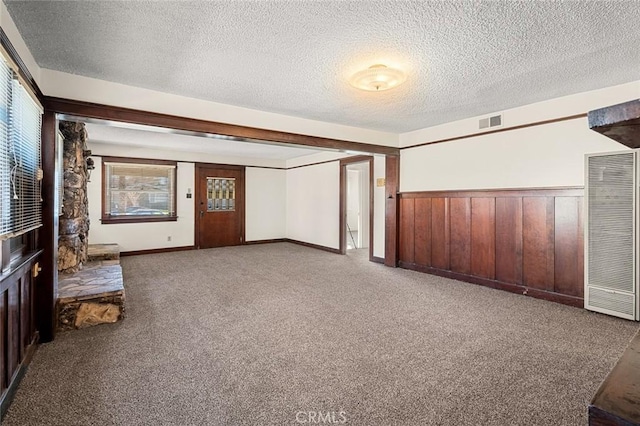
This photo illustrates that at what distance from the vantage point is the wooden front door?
25.2 ft

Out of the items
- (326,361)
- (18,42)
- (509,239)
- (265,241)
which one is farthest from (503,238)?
(265,241)

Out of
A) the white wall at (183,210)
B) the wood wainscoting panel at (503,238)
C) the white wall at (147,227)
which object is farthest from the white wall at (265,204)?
the wood wainscoting panel at (503,238)

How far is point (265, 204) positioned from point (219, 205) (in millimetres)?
1249

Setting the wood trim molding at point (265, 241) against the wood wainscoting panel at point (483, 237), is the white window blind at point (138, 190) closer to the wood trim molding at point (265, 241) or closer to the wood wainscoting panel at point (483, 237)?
the wood trim molding at point (265, 241)

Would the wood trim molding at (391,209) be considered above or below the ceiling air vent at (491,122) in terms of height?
below

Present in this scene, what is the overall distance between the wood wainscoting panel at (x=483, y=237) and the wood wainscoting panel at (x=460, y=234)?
0.21ft

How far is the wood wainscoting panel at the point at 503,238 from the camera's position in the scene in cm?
365

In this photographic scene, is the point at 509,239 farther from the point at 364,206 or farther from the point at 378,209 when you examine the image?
the point at 364,206

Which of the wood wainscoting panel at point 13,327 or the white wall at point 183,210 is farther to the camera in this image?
the white wall at point 183,210

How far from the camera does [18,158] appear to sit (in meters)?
2.04

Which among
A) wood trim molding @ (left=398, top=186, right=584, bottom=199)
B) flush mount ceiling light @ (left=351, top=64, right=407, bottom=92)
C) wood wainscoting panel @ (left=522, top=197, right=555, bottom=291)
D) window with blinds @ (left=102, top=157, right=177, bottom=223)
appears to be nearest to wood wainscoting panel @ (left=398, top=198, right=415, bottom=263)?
wood trim molding @ (left=398, top=186, right=584, bottom=199)

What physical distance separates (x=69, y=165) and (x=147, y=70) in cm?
215

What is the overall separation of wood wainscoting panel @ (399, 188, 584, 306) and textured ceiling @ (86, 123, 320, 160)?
2.44 metres

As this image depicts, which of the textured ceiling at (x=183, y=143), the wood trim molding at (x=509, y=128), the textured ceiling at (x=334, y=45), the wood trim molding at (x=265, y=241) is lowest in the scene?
the wood trim molding at (x=265, y=241)
